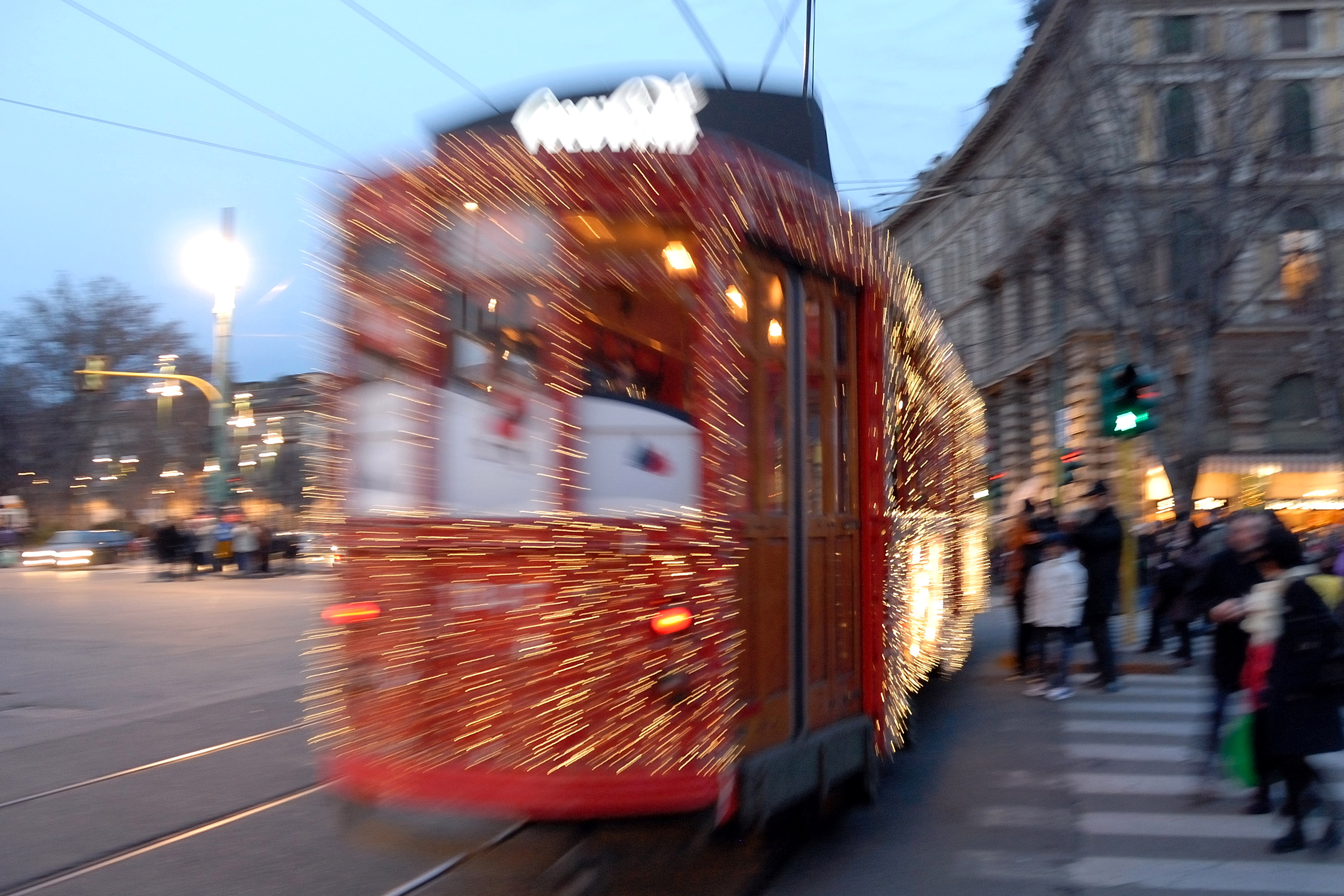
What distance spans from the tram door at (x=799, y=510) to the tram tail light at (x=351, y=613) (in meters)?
1.54

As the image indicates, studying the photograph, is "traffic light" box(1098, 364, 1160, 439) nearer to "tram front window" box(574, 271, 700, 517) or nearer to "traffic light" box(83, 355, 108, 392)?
"tram front window" box(574, 271, 700, 517)

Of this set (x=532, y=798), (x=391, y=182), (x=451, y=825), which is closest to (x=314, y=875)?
(x=451, y=825)

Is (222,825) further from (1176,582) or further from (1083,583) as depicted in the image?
(1176,582)

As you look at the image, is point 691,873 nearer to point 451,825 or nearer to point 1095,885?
point 451,825

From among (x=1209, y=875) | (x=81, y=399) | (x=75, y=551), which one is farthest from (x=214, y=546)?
(x=1209, y=875)

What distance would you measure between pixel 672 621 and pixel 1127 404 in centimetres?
930

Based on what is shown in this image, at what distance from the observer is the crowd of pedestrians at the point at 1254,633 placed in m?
5.95

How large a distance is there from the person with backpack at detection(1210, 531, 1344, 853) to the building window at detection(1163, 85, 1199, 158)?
48.5 feet

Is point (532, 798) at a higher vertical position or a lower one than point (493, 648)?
lower

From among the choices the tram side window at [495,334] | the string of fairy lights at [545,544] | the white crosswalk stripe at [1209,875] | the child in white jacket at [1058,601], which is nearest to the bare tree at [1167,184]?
the child in white jacket at [1058,601]

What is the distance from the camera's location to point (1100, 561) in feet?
35.5

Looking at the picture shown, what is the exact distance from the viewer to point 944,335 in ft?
35.2

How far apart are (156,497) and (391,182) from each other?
61995 mm

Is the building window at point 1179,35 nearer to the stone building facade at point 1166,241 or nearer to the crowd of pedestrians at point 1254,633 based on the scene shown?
the stone building facade at point 1166,241
